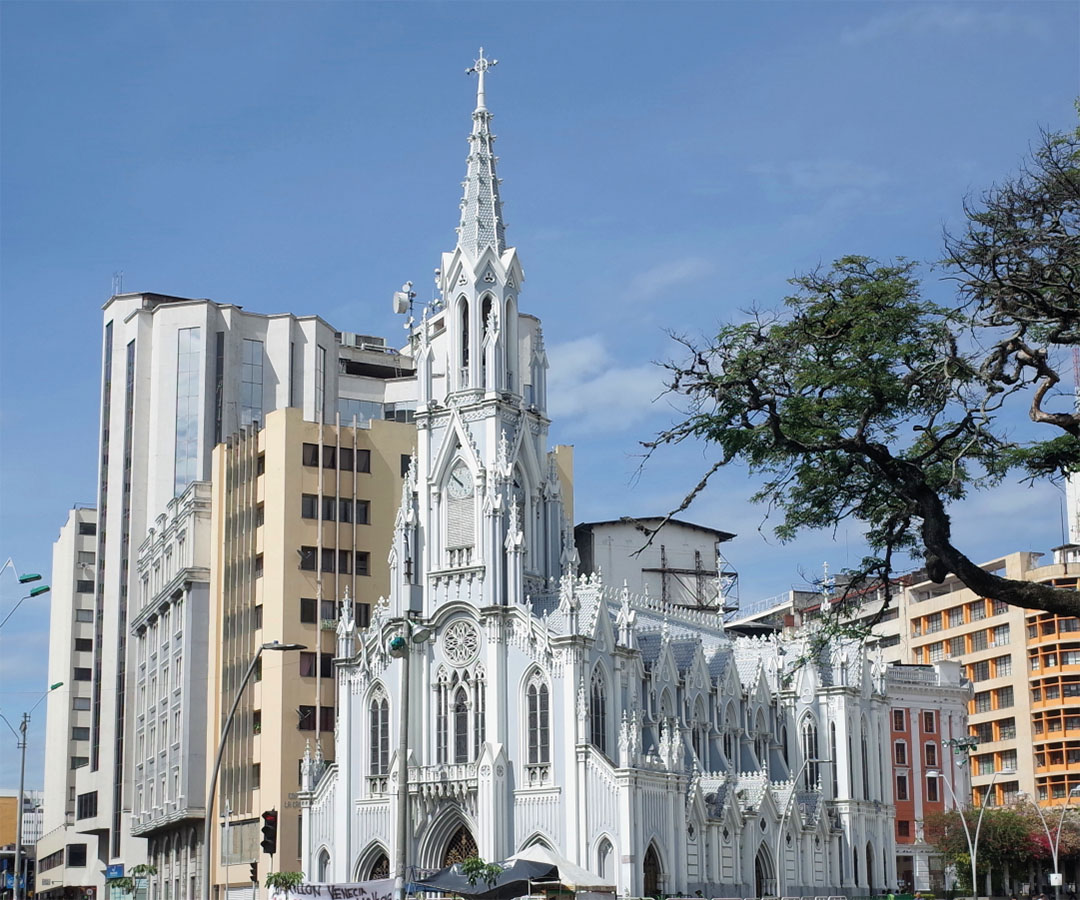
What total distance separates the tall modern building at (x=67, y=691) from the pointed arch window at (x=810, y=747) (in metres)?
62.2

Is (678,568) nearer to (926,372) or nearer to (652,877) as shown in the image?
(652,877)

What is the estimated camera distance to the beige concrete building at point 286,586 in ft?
267

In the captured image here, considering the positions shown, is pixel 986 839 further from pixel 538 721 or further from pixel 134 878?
pixel 134 878

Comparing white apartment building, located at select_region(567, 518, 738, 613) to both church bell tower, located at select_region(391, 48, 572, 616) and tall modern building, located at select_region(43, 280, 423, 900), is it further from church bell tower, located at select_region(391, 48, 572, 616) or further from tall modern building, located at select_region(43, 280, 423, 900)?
church bell tower, located at select_region(391, 48, 572, 616)

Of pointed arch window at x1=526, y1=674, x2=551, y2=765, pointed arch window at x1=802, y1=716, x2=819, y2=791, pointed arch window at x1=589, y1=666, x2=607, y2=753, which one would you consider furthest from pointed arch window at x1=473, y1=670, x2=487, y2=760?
pointed arch window at x1=802, y1=716, x2=819, y2=791

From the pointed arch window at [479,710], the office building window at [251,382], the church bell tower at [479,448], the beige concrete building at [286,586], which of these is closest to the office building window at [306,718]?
the beige concrete building at [286,586]

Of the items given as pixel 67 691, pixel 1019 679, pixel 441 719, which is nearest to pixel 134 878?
pixel 441 719

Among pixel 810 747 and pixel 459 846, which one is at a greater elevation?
pixel 810 747

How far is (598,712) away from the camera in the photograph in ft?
217

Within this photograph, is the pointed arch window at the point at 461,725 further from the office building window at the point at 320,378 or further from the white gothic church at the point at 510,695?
the office building window at the point at 320,378

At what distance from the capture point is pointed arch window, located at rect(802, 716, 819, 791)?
85438 millimetres

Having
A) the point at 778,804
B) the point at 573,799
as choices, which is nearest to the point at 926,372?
the point at 573,799

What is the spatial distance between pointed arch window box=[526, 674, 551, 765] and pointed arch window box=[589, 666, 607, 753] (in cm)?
174

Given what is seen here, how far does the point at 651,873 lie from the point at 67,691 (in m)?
81.8
